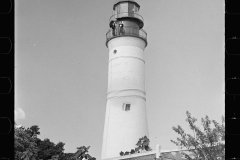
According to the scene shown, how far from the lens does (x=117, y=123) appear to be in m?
33.2

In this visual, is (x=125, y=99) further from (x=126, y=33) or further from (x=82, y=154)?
(x=82, y=154)

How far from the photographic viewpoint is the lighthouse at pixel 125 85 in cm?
3278

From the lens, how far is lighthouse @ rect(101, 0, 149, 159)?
32.8 m

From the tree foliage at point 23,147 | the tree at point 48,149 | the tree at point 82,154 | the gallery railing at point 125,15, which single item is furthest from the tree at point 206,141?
the gallery railing at point 125,15

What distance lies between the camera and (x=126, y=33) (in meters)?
34.9

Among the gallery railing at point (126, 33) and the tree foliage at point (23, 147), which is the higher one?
the gallery railing at point (126, 33)

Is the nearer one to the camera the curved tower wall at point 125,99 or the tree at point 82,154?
the tree at point 82,154

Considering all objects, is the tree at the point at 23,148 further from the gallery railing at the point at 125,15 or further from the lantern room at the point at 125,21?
the gallery railing at the point at 125,15

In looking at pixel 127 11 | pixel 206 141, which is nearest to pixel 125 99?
pixel 127 11

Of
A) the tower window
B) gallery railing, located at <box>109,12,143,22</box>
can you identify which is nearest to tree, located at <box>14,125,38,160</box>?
the tower window
